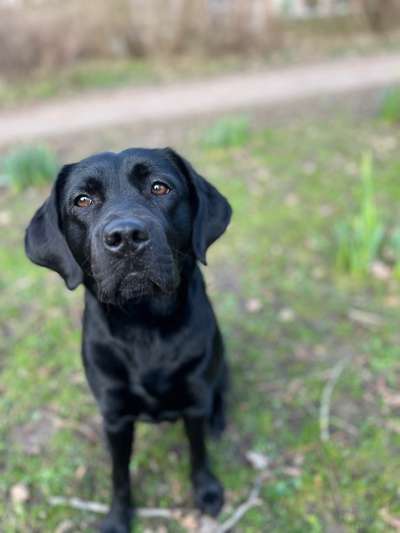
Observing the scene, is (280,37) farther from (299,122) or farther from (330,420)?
(330,420)

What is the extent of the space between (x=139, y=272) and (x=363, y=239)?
2.27m

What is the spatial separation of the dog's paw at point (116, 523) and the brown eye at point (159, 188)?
1.48 meters

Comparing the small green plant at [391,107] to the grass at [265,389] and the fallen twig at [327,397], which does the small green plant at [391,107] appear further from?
the fallen twig at [327,397]

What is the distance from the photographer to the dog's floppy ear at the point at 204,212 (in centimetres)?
186

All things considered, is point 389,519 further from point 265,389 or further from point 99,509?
point 99,509

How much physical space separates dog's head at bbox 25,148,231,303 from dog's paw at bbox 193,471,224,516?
1.13 meters

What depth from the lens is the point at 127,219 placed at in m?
1.56

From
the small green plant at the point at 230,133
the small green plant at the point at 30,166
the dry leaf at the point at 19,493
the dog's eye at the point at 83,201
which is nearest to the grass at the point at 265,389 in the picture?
the dry leaf at the point at 19,493

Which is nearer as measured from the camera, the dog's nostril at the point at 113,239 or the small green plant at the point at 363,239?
the dog's nostril at the point at 113,239

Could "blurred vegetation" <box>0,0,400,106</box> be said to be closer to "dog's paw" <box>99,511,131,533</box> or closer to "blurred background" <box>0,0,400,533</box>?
"blurred background" <box>0,0,400,533</box>

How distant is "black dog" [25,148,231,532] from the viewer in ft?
5.45

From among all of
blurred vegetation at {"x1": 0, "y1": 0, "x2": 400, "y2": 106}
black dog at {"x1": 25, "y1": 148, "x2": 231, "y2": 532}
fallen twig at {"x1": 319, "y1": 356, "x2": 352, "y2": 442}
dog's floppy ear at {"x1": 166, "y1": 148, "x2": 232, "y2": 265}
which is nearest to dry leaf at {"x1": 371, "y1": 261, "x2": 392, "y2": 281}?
fallen twig at {"x1": 319, "y1": 356, "x2": 352, "y2": 442}

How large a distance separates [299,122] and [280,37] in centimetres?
487

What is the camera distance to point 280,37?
10.8 metres
